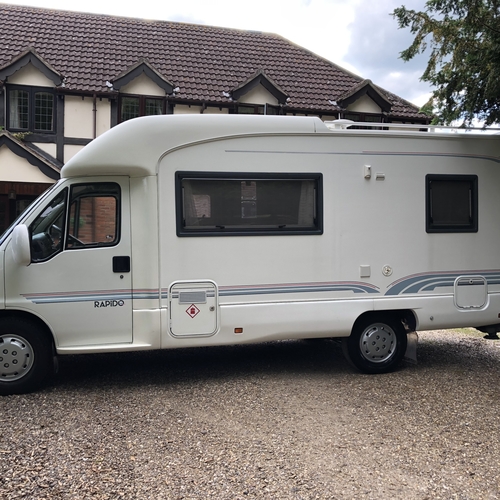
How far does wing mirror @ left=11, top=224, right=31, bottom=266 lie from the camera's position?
547 centimetres

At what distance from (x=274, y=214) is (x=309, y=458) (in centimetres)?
286

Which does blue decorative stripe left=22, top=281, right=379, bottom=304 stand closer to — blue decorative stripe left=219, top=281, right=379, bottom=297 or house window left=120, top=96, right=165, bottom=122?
blue decorative stripe left=219, top=281, right=379, bottom=297

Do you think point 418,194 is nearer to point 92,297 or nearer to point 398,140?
point 398,140

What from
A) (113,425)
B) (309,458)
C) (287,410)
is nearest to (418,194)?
(287,410)

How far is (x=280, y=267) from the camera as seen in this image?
6.20 m

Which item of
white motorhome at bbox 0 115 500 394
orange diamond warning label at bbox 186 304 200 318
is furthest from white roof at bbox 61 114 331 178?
orange diamond warning label at bbox 186 304 200 318

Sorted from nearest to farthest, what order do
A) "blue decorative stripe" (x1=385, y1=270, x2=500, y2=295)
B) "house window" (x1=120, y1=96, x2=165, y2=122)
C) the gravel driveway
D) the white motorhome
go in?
1. the gravel driveway
2. the white motorhome
3. "blue decorative stripe" (x1=385, y1=270, x2=500, y2=295)
4. "house window" (x1=120, y1=96, x2=165, y2=122)

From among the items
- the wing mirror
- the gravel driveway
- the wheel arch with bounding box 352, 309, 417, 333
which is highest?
the wing mirror

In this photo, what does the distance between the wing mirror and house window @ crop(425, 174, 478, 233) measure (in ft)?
14.7

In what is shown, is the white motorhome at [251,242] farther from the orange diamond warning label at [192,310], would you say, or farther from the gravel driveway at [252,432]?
the gravel driveway at [252,432]

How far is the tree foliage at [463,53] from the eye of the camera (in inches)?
266

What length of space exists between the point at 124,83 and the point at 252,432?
1178 cm

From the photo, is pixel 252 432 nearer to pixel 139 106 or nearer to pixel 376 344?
pixel 376 344

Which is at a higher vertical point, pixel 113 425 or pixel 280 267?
pixel 280 267
